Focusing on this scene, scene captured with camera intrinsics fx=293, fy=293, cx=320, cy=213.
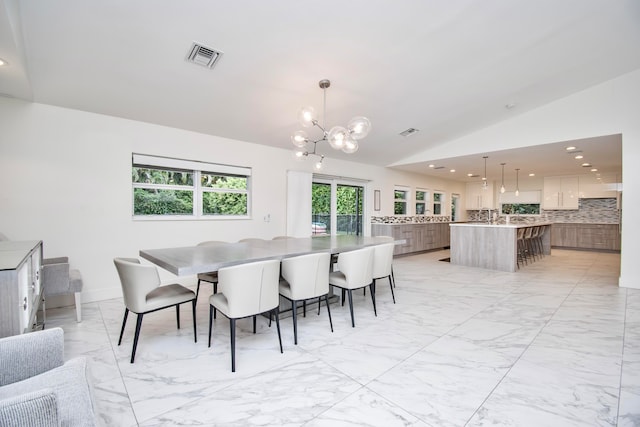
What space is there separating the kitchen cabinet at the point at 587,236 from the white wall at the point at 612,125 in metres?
5.21

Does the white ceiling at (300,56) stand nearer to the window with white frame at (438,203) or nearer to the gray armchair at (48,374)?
the gray armchair at (48,374)

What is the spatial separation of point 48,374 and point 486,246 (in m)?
6.53

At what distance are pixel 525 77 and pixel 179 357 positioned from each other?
5.37m

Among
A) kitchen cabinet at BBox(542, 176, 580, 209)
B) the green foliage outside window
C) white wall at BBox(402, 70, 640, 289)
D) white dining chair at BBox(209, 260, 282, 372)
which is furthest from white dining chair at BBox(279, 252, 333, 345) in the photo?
the green foliage outside window

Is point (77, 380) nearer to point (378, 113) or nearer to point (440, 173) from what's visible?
point (378, 113)

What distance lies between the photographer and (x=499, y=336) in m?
2.67

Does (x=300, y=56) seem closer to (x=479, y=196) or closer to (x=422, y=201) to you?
(x=422, y=201)

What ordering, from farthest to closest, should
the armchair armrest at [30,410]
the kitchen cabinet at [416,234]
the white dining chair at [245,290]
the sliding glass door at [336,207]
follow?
1. the kitchen cabinet at [416,234]
2. the sliding glass door at [336,207]
3. the white dining chair at [245,290]
4. the armchair armrest at [30,410]

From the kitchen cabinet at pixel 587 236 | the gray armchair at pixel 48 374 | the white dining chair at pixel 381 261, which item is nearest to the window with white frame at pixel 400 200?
the white dining chair at pixel 381 261

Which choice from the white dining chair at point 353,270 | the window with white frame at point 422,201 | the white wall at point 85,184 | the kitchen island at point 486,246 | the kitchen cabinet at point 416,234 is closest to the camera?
the white dining chair at point 353,270

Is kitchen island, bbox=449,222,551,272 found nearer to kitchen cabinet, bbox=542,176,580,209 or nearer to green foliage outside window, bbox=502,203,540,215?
kitchen cabinet, bbox=542,176,580,209

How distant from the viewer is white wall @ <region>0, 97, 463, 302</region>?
3.26 meters

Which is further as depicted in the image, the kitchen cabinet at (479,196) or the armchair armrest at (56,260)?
the kitchen cabinet at (479,196)

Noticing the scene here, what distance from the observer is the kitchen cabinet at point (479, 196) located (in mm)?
10133
